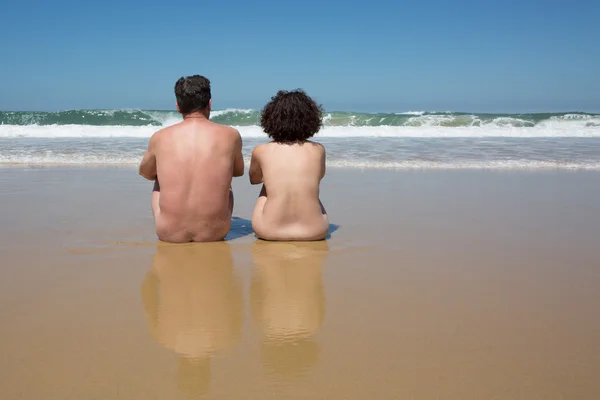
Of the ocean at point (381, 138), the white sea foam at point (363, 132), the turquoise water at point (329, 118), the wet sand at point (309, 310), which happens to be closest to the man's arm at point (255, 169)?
the wet sand at point (309, 310)

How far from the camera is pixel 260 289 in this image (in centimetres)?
294

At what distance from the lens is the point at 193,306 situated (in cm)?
264

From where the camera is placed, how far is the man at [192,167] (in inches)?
155

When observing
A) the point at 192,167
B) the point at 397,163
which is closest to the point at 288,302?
the point at 192,167

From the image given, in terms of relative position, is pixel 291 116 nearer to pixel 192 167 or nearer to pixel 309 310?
pixel 192 167

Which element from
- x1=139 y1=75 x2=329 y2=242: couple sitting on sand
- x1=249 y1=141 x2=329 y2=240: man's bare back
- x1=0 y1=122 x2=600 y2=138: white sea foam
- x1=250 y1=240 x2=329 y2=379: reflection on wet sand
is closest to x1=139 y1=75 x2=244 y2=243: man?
x1=139 y1=75 x2=329 y2=242: couple sitting on sand

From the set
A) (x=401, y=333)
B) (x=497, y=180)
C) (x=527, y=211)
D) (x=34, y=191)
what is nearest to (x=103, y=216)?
(x=34, y=191)

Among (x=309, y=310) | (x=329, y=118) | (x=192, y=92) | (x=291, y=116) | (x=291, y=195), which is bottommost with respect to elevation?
(x=309, y=310)

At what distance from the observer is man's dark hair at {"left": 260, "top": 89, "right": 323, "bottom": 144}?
4.12 meters

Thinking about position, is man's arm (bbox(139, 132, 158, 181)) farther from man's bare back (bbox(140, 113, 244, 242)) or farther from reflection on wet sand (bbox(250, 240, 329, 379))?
reflection on wet sand (bbox(250, 240, 329, 379))

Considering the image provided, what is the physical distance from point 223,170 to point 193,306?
1.52 m

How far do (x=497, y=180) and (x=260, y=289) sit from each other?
5.50m

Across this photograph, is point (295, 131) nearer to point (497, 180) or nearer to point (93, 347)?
point (93, 347)

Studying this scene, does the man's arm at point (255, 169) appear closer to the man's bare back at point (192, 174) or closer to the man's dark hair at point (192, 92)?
the man's bare back at point (192, 174)
